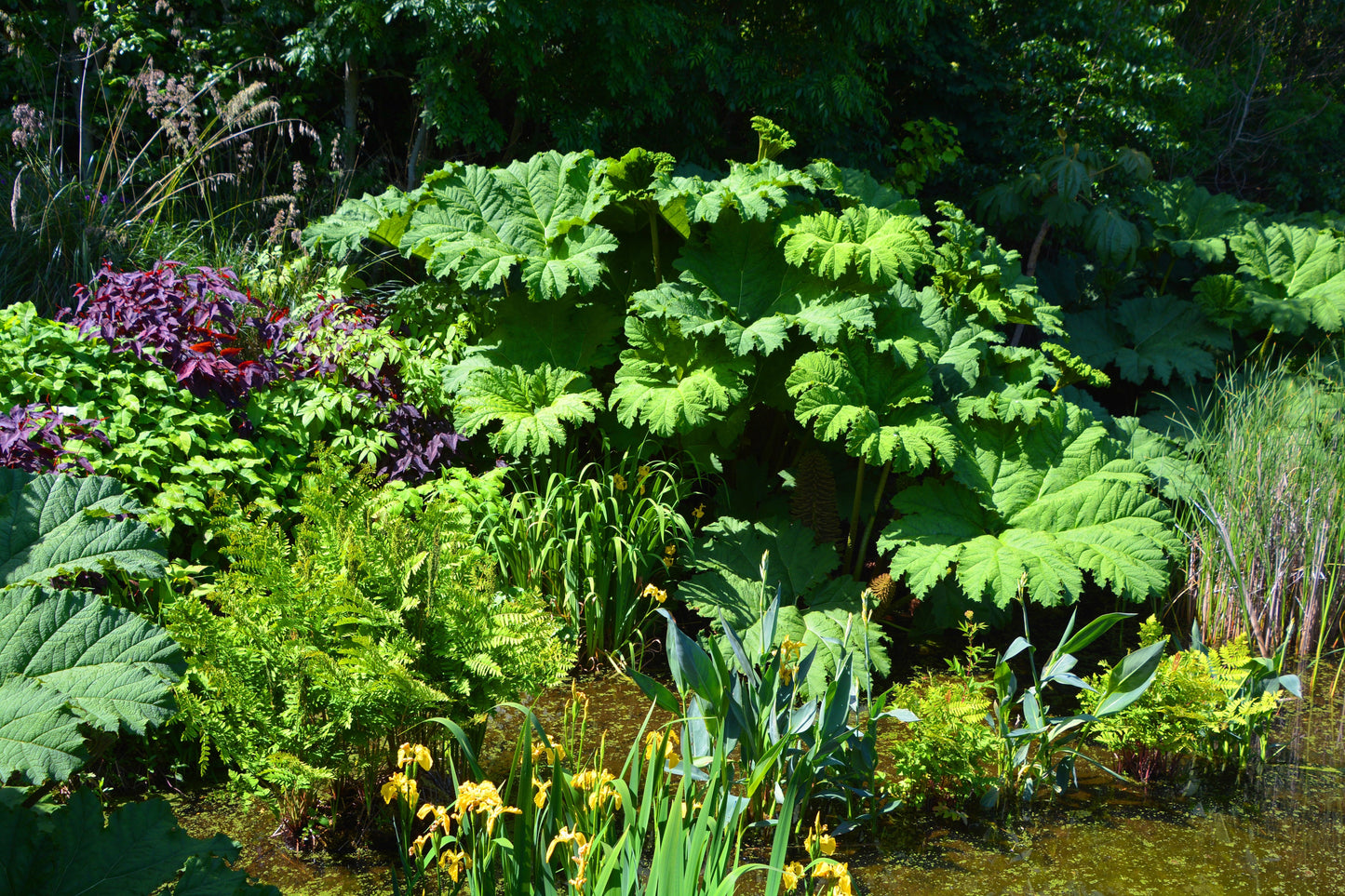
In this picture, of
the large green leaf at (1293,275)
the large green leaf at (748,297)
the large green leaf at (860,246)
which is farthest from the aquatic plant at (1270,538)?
the large green leaf at (1293,275)

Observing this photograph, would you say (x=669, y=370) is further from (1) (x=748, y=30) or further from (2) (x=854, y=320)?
(1) (x=748, y=30)

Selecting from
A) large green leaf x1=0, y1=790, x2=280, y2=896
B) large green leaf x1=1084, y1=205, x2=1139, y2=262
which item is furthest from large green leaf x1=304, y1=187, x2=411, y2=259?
large green leaf x1=1084, y1=205, x2=1139, y2=262

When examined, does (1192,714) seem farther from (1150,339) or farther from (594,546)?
(1150,339)

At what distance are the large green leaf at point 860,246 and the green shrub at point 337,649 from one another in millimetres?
1974

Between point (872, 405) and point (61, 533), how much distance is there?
9.19ft

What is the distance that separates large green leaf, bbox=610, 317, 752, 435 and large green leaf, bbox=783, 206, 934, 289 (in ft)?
1.62

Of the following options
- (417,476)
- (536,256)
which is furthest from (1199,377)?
(417,476)

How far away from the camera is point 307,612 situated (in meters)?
2.44

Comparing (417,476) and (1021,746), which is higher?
(417,476)

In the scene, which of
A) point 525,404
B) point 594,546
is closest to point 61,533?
point 594,546

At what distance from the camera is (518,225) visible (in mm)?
4195

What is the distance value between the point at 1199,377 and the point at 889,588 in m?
3.60

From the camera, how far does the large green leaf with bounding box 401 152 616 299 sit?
3.94m

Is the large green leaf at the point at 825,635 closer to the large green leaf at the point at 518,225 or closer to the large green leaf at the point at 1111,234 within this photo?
the large green leaf at the point at 518,225
